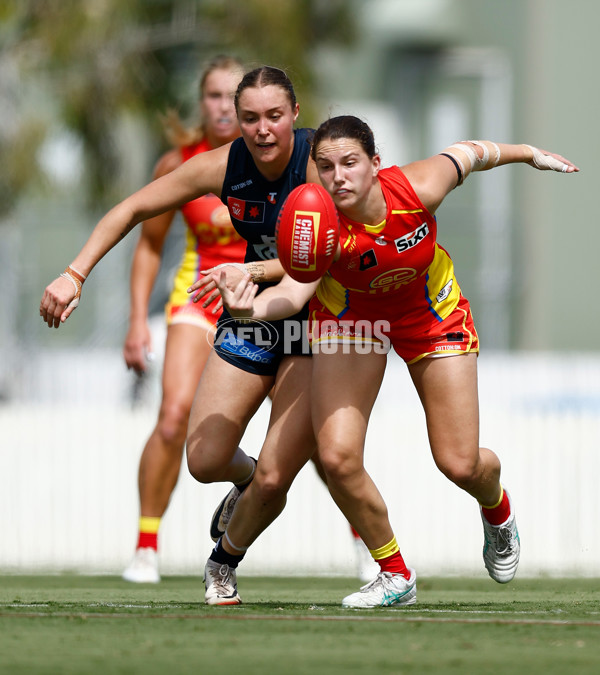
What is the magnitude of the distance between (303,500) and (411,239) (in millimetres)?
4296

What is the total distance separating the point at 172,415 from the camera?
7.08m

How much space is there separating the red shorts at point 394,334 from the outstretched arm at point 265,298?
0.44ft

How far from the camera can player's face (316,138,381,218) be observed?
5.09 meters

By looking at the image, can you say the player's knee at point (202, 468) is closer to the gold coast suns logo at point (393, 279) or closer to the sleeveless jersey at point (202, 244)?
the gold coast suns logo at point (393, 279)

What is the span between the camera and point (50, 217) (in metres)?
19.5

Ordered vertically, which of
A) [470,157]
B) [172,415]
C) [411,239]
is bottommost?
[172,415]

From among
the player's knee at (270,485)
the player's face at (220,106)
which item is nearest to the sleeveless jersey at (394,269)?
the player's knee at (270,485)

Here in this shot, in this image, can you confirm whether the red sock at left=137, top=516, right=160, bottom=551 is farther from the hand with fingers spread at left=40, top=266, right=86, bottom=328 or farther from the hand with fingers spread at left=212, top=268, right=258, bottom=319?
the hand with fingers spread at left=212, top=268, right=258, bottom=319

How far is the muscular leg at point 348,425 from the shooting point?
523 centimetres

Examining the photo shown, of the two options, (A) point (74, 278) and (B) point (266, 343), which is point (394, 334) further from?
(A) point (74, 278)

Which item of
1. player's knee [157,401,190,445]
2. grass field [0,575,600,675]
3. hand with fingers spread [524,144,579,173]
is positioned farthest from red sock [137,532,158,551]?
hand with fingers spread [524,144,579,173]

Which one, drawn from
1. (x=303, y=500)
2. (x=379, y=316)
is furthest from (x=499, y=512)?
(x=303, y=500)

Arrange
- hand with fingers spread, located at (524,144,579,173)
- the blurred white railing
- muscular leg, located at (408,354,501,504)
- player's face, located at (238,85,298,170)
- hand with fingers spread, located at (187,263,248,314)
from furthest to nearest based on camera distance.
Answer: the blurred white railing < hand with fingers spread, located at (524,144,579,173) < muscular leg, located at (408,354,501,504) < player's face, located at (238,85,298,170) < hand with fingers spread, located at (187,263,248,314)

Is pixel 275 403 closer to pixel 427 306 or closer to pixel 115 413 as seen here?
pixel 427 306
